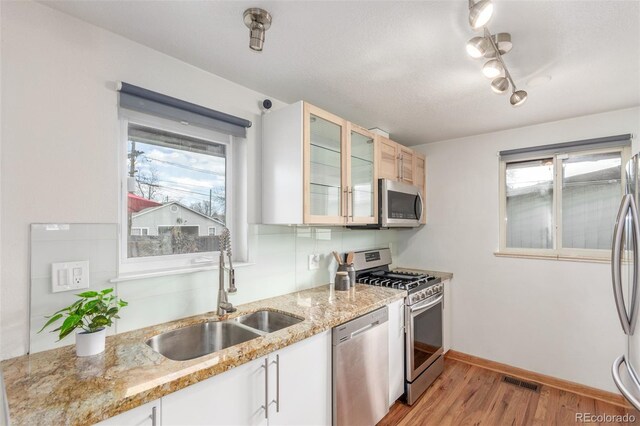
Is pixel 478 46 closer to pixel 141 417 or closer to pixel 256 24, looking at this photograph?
pixel 256 24

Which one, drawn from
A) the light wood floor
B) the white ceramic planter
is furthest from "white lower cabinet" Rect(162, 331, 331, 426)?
the light wood floor

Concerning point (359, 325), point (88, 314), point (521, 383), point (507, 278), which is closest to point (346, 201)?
point (359, 325)

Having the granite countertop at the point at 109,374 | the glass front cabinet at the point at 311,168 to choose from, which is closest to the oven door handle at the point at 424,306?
the glass front cabinet at the point at 311,168

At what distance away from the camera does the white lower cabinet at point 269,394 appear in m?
1.12

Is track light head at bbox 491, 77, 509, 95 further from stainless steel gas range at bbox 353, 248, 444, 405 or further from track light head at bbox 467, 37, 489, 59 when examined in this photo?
stainless steel gas range at bbox 353, 248, 444, 405

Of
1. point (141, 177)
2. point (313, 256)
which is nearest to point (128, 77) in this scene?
point (141, 177)

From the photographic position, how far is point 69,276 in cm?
131

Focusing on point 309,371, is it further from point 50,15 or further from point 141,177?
point 50,15

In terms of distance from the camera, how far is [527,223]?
288 centimetres

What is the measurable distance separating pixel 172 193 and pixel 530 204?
3.04 m

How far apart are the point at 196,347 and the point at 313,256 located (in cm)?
112

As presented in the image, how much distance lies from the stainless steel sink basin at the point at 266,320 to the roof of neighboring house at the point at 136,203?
0.82 meters

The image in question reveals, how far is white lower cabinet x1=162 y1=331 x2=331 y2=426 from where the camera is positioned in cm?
112

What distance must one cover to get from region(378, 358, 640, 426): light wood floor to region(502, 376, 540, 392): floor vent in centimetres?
4
